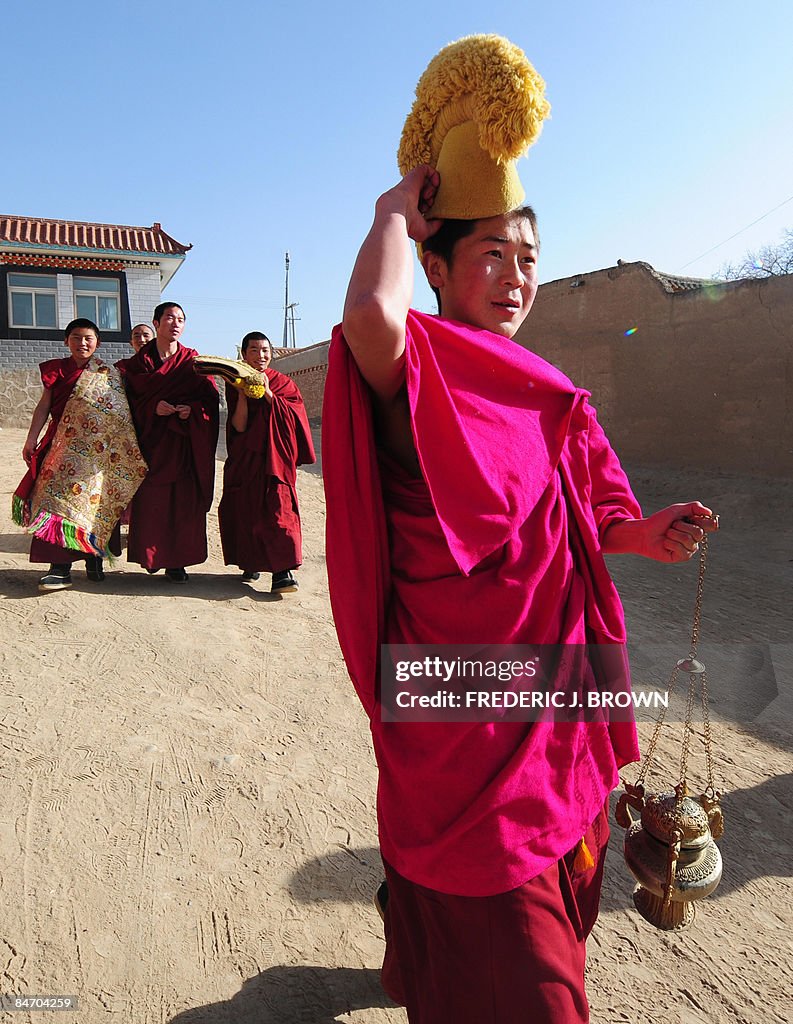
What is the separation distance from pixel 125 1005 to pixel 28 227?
17632 millimetres

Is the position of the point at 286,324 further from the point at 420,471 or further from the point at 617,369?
the point at 420,471

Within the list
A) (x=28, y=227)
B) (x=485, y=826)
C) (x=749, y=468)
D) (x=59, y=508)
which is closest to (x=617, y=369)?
(x=749, y=468)

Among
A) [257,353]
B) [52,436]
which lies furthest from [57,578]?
[257,353]

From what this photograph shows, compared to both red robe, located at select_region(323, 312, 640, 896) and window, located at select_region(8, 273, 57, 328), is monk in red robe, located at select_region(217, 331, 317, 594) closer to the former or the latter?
red robe, located at select_region(323, 312, 640, 896)

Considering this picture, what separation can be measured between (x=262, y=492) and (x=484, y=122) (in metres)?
4.25

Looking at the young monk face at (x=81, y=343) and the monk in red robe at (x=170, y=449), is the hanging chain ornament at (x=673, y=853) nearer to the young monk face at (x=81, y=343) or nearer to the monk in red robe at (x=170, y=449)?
the monk in red robe at (x=170, y=449)

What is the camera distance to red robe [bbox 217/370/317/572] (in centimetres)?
524

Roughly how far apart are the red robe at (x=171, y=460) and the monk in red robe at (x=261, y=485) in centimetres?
17

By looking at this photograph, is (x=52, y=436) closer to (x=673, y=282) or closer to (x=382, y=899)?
(x=382, y=899)

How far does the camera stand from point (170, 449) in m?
5.34

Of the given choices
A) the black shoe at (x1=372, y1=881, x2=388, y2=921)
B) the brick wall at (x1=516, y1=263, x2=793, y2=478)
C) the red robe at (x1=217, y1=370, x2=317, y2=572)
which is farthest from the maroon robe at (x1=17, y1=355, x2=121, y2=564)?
the brick wall at (x1=516, y1=263, x2=793, y2=478)

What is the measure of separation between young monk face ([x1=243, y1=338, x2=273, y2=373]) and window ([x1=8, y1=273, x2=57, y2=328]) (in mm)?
12751

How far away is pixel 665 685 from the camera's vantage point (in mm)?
4027

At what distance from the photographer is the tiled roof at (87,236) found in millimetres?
15664
